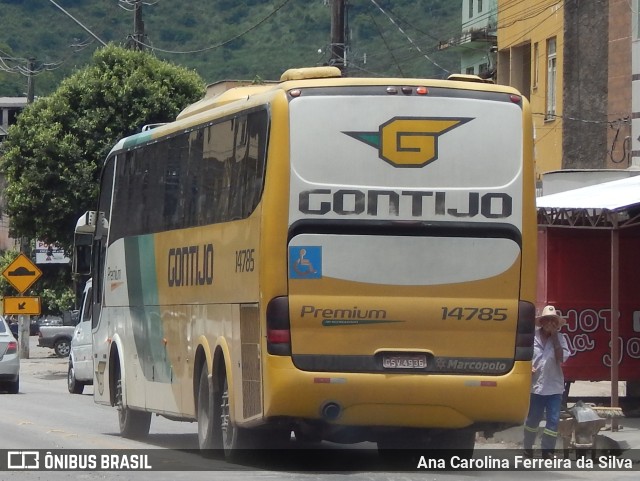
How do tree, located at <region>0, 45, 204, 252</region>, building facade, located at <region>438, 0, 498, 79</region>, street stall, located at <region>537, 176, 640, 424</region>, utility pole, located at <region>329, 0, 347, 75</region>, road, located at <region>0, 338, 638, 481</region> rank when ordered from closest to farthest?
road, located at <region>0, 338, 638, 481</region> < street stall, located at <region>537, 176, 640, 424</region> < utility pole, located at <region>329, 0, 347, 75</region> < tree, located at <region>0, 45, 204, 252</region> < building facade, located at <region>438, 0, 498, 79</region>

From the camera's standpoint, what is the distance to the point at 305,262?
43.7 feet

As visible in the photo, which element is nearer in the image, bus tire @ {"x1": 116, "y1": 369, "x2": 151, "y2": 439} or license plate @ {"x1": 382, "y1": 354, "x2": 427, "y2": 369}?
license plate @ {"x1": 382, "y1": 354, "x2": 427, "y2": 369}

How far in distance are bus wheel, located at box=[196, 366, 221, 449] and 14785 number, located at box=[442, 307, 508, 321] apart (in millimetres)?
2897

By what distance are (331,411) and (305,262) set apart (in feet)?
4.46

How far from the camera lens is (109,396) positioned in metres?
19.8

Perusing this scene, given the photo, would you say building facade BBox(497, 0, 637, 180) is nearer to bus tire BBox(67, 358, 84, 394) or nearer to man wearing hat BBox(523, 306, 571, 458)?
bus tire BBox(67, 358, 84, 394)

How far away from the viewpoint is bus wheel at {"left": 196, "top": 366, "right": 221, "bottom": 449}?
15164 millimetres

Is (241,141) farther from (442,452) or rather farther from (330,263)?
(442,452)

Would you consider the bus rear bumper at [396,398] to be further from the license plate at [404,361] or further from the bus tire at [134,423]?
the bus tire at [134,423]

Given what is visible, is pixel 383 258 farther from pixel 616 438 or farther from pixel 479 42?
pixel 479 42

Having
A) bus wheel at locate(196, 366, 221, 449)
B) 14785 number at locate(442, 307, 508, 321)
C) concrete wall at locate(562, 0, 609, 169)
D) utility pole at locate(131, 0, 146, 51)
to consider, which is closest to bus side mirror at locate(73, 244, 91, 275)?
bus wheel at locate(196, 366, 221, 449)

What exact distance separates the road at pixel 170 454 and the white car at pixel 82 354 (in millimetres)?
4183

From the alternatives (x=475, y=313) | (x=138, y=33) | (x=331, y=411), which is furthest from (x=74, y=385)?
(x=475, y=313)

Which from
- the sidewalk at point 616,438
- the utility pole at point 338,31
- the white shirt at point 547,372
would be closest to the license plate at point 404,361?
the white shirt at point 547,372
